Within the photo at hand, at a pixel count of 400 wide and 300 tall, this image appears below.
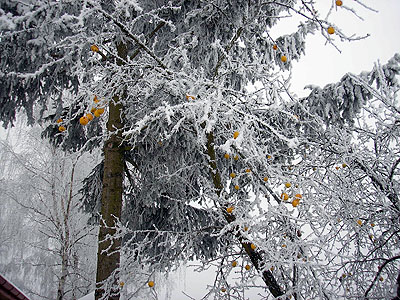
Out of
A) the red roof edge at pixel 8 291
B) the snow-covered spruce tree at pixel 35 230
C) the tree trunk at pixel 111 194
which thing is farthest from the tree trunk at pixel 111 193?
the snow-covered spruce tree at pixel 35 230

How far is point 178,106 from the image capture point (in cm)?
169

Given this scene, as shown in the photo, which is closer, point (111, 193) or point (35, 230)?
point (111, 193)

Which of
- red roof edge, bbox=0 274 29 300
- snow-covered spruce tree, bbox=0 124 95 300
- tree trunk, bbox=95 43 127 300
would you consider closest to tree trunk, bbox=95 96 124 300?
tree trunk, bbox=95 43 127 300

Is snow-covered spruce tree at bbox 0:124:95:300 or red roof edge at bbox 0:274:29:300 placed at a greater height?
snow-covered spruce tree at bbox 0:124:95:300

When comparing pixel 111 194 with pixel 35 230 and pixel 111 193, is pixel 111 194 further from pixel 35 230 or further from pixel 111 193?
pixel 35 230

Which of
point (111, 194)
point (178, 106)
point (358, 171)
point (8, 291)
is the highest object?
point (111, 194)

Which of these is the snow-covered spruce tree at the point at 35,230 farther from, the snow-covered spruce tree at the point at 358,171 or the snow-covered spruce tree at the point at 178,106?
the snow-covered spruce tree at the point at 358,171

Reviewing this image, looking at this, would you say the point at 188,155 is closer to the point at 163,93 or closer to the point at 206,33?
the point at 163,93

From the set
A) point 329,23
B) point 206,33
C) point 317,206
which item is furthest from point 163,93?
point 317,206

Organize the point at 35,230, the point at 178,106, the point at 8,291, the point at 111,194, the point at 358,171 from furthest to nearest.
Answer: the point at 35,230 < the point at 111,194 < the point at 358,171 < the point at 178,106 < the point at 8,291

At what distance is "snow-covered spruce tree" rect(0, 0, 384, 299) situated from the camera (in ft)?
6.61

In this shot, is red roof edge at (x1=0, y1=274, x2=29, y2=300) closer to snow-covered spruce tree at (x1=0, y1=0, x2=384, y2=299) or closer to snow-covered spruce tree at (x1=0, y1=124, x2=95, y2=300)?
snow-covered spruce tree at (x1=0, y1=0, x2=384, y2=299)

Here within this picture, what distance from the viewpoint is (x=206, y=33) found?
3.21 meters

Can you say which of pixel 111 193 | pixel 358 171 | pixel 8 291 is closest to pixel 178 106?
pixel 8 291
